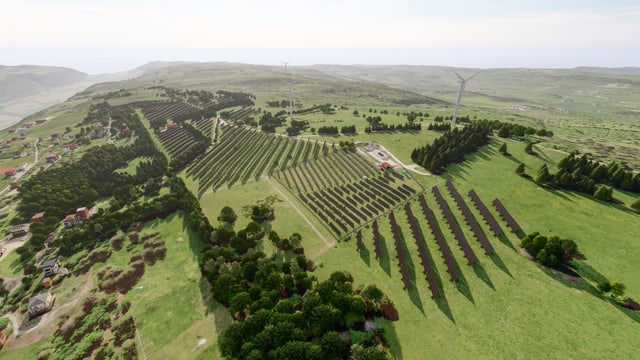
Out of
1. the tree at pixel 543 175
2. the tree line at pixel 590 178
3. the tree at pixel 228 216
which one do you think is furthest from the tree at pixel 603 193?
the tree at pixel 228 216

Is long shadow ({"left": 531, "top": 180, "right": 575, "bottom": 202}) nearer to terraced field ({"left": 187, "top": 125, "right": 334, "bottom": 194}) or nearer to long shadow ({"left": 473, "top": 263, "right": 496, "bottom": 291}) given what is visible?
long shadow ({"left": 473, "top": 263, "right": 496, "bottom": 291})

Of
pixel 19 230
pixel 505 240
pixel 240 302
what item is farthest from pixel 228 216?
pixel 505 240

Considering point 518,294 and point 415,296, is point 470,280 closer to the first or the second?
point 518,294

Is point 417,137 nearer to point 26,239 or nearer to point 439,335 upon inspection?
point 439,335

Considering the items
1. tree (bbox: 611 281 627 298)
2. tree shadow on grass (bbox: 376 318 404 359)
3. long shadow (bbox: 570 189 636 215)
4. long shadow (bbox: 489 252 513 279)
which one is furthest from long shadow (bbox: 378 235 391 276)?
long shadow (bbox: 570 189 636 215)

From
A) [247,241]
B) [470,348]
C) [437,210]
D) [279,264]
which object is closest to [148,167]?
[247,241]
